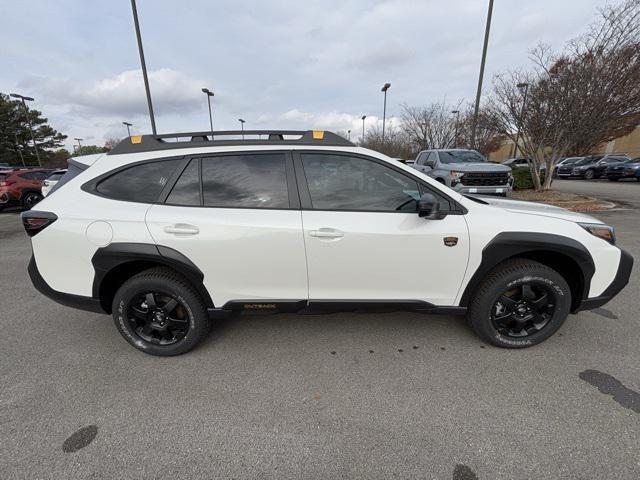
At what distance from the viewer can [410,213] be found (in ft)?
7.92

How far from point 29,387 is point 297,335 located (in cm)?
206

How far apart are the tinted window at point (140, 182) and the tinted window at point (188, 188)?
0.11 m

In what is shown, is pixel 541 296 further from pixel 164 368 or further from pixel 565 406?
pixel 164 368

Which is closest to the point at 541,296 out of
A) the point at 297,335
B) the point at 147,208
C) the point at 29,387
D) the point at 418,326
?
the point at 418,326

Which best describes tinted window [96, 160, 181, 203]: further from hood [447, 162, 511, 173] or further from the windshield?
the windshield

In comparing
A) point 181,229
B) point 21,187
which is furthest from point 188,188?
point 21,187

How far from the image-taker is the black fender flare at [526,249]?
2.41 meters

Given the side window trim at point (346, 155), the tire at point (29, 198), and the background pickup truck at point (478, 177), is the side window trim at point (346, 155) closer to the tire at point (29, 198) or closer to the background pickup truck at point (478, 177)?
the background pickup truck at point (478, 177)

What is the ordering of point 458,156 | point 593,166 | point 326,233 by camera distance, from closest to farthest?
point 326,233 → point 458,156 → point 593,166

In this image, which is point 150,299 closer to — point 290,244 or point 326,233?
point 290,244

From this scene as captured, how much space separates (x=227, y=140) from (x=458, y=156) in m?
9.91

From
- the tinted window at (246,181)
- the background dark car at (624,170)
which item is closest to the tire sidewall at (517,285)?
the tinted window at (246,181)

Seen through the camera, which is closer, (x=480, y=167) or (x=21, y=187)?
(x=480, y=167)

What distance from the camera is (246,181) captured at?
2.50m
